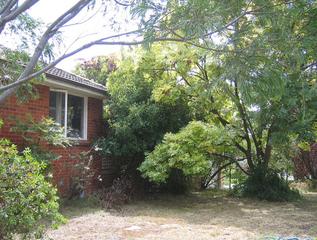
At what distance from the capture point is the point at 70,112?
13.5 meters

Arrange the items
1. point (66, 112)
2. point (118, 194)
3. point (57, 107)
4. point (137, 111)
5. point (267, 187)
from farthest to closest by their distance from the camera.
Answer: point (267, 187) → point (137, 111) → point (66, 112) → point (57, 107) → point (118, 194)

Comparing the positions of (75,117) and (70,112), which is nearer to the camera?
(70,112)

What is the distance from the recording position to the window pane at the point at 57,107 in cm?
1261

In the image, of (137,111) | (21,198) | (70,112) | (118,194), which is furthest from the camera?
(137,111)

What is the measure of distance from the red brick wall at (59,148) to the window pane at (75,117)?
30 cm

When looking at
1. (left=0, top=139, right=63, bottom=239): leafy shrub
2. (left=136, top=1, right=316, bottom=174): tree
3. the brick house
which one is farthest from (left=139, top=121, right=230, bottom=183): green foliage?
(left=0, top=139, right=63, bottom=239): leafy shrub

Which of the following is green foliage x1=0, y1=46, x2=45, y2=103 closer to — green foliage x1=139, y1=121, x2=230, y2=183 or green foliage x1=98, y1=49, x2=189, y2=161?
green foliage x1=139, y1=121, x2=230, y2=183

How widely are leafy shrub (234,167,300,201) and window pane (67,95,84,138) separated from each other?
588 cm

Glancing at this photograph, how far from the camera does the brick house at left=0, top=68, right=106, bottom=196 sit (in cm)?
1107

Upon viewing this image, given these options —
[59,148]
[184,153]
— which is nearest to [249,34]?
[184,153]

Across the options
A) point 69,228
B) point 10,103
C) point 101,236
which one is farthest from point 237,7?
point 10,103

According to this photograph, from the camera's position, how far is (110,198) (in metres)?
12.2

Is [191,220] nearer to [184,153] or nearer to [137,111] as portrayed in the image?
[184,153]

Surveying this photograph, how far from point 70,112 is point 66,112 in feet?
1.72
